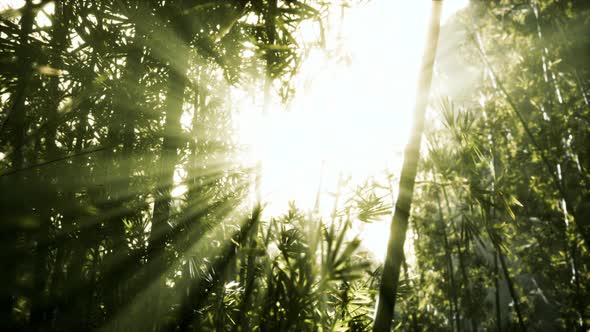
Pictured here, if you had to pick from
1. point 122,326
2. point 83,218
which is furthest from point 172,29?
point 122,326

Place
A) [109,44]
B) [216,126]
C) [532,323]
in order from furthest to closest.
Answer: [532,323] → [216,126] → [109,44]

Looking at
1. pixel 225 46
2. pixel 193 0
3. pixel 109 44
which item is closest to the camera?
pixel 193 0

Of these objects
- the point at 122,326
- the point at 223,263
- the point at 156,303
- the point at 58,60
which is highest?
the point at 58,60

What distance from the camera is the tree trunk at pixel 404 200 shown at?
1001 millimetres

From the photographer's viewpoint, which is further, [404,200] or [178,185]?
[178,185]

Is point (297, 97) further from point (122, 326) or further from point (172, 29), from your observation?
point (122, 326)

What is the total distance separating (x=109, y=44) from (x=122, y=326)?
1.87 m

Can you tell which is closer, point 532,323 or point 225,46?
point 225,46

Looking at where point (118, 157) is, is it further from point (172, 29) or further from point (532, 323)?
point (532, 323)

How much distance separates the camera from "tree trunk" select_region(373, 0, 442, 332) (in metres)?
1.00

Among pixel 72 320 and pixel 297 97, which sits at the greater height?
pixel 297 97

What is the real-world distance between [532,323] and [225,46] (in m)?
14.7

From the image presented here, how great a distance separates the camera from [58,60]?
1.78m

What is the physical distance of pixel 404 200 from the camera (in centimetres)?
108
